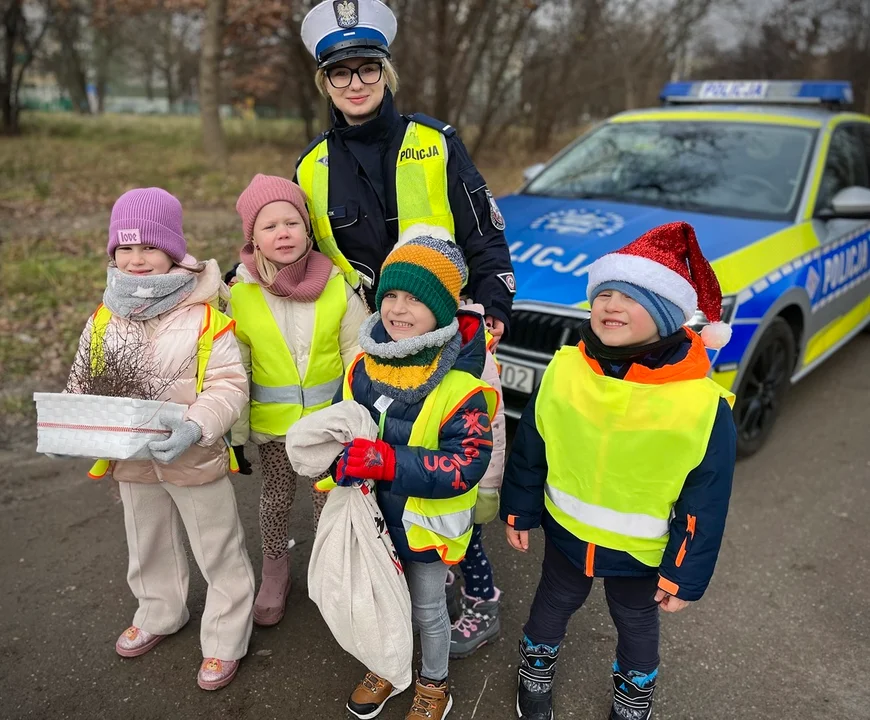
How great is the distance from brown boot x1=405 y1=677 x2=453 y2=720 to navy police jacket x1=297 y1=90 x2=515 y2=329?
1.20m

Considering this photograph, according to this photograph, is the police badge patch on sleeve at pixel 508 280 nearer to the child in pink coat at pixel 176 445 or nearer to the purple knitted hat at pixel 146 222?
the child in pink coat at pixel 176 445

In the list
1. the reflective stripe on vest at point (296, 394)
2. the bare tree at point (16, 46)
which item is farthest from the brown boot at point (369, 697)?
the bare tree at point (16, 46)

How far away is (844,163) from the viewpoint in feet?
14.8

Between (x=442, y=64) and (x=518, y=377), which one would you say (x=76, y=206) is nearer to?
(x=442, y=64)

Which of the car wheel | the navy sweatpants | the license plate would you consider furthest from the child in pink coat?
the car wheel

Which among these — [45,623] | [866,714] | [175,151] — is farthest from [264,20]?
[866,714]

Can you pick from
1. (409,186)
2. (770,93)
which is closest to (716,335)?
(409,186)

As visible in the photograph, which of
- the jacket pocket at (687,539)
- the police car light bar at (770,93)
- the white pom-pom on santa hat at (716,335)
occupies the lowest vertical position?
the jacket pocket at (687,539)

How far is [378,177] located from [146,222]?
770 millimetres

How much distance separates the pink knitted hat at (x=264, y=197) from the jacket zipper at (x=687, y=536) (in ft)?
4.76

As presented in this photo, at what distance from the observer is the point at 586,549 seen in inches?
78.0

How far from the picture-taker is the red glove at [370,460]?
5.81 feet

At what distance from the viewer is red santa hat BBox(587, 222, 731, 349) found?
177 cm

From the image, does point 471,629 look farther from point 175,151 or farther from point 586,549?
point 175,151
